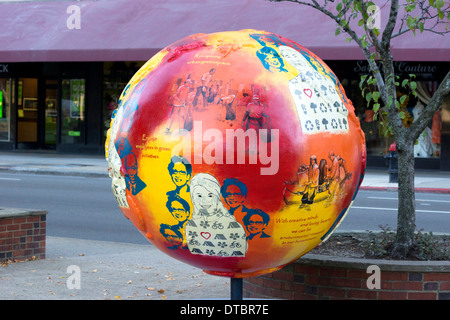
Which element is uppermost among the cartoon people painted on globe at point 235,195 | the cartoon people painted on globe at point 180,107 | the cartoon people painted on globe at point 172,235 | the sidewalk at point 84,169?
the cartoon people painted on globe at point 180,107

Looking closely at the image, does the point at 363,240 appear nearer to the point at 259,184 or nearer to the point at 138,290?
the point at 138,290

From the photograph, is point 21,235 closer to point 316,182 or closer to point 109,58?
point 316,182

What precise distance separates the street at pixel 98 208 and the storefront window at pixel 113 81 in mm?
6979

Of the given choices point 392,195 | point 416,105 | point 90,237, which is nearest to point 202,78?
point 90,237

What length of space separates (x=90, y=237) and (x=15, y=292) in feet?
12.9

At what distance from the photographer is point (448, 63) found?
20.4m

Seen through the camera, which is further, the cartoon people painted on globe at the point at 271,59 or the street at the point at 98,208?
the street at the point at 98,208

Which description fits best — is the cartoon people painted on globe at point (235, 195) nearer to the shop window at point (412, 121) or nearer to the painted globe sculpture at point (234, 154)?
the painted globe sculpture at point (234, 154)

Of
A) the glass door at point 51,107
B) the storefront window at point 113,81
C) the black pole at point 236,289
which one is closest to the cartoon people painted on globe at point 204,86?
the black pole at point 236,289

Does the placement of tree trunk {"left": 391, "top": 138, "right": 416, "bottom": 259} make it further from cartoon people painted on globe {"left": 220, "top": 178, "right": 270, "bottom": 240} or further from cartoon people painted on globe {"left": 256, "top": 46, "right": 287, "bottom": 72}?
cartoon people painted on globe {"left": 220, "top": 178, "right": 270, "bottom": 240}

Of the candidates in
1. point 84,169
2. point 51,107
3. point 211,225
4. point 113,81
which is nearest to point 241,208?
point 211,225

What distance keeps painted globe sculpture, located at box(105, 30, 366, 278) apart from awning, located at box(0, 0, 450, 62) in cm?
1443

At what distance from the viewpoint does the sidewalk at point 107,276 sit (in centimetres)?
627

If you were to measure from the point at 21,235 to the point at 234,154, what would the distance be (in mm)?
4582
